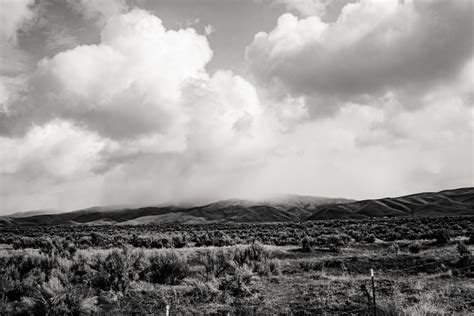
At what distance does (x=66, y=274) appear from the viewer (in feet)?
50.4

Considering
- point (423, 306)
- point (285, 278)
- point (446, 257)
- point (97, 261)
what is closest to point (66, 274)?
point (97, 261)

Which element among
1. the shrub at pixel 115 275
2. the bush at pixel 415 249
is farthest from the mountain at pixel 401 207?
the shrub at pixel 115 275

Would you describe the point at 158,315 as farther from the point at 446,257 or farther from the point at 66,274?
the point at 446,257

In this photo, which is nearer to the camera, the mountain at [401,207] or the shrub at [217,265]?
the shrub at [217,265]

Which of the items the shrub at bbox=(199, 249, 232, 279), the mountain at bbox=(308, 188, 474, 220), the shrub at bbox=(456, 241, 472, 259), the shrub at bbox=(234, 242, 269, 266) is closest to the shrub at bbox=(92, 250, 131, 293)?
the shrub at bbox=(199, 249, 232, 279)

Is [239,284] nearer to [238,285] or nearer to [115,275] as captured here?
[238,285]

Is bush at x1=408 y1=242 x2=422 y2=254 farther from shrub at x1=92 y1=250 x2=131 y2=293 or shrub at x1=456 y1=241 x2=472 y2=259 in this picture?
shrub at x1=92 y1=250 x2=131 y2=293

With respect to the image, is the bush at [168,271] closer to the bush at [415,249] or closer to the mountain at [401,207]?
the bush at [415,249]

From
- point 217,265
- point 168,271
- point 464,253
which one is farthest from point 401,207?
point 168,271

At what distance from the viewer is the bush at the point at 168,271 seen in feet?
52.1

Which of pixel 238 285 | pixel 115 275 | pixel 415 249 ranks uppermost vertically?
pixel 115 275

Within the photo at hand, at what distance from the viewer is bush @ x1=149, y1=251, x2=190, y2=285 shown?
15875 mm

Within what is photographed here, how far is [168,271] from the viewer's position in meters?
16.2

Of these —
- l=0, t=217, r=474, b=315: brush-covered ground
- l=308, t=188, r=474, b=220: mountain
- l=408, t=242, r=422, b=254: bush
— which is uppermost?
l=0, t=217, r=474, b=315: brush-covered ground
